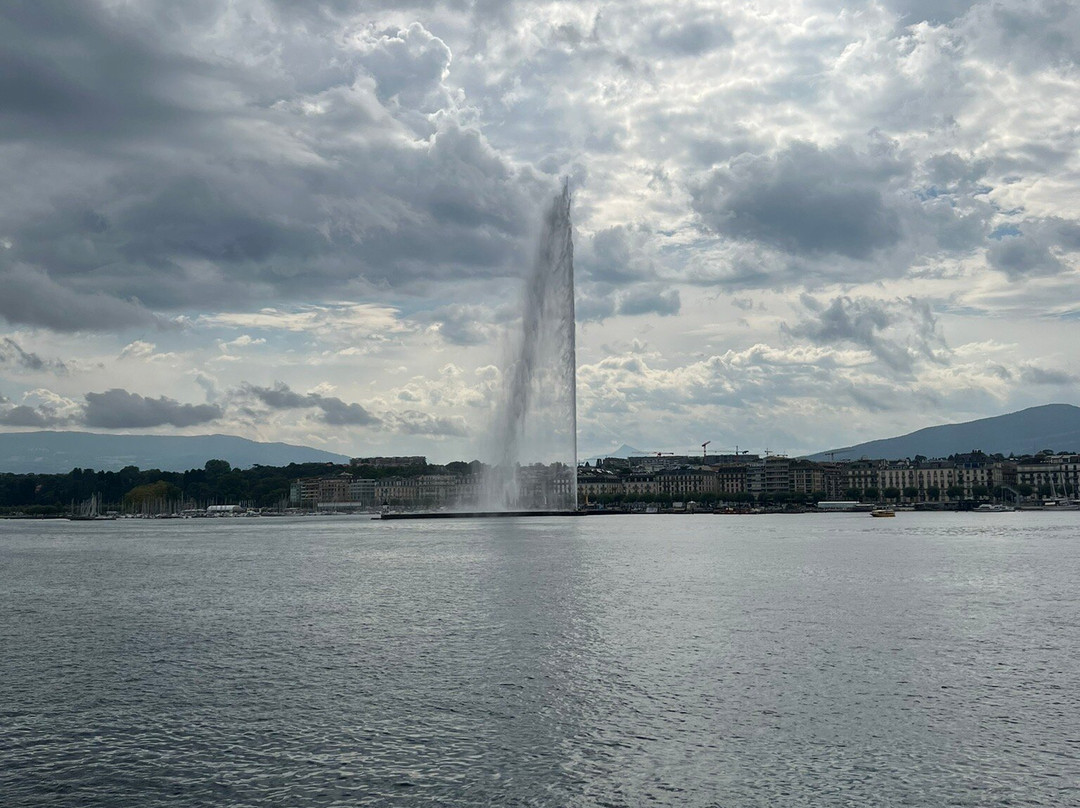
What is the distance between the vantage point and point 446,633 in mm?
30859

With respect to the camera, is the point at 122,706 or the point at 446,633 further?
the point at 446,633

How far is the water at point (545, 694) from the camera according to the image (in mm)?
16047

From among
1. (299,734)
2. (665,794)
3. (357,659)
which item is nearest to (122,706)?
(299,734)

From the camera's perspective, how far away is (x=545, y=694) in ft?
72.6

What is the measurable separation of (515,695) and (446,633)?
914 cm

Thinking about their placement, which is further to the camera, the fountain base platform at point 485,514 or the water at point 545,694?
the fountain base platform at point 485,514

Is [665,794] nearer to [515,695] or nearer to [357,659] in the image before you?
[515,695]

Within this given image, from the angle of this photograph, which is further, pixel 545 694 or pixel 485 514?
pixel 485 514

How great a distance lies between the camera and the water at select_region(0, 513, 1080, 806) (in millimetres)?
16047

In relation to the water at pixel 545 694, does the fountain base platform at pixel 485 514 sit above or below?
above

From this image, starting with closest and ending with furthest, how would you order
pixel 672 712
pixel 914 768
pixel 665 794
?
pixel 665 794 < pixel 914 768 < pixel 672 712

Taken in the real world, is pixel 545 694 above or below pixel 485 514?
below

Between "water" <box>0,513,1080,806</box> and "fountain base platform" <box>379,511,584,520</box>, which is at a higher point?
"fountain base platform" <box>379,511,584,520</box>

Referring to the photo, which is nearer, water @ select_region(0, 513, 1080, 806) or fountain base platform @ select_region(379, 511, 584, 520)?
water @ select_region(0, 513, 1080, 806)
